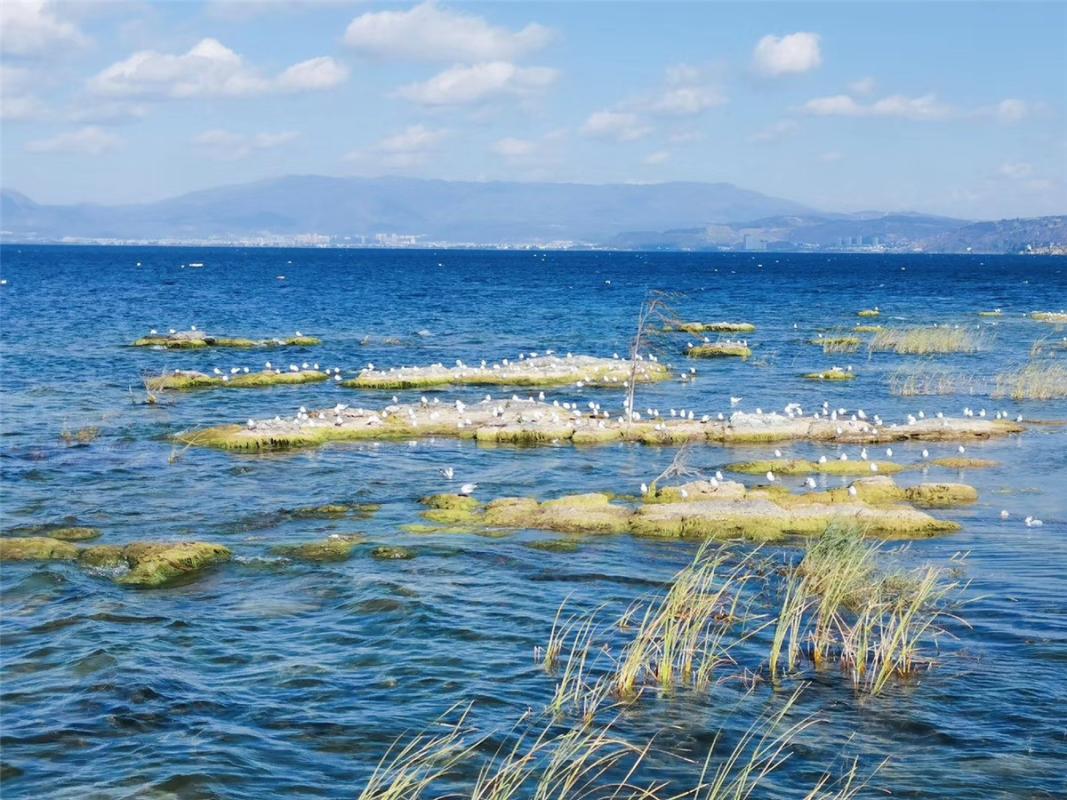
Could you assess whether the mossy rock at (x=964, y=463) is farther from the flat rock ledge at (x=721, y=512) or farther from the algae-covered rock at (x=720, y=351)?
the algae-covered rock at (x=720, y=351)

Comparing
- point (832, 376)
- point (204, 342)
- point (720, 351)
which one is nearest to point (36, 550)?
point (832, 376)

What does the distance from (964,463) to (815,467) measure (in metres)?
4.29

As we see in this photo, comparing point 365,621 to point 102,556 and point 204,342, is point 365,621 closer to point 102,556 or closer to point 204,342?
point 102,556

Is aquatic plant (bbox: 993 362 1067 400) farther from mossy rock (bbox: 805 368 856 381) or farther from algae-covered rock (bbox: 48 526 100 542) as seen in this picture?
algae-covered rock (bbox: 48 526 100 542)

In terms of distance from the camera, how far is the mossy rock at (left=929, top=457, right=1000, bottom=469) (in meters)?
30.1

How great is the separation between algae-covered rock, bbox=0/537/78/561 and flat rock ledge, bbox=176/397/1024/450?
1086 cm

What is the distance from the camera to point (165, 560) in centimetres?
2038

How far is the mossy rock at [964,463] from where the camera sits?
98.7ft

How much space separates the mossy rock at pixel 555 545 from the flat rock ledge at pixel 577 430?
11.0 metres

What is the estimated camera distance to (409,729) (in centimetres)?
1427

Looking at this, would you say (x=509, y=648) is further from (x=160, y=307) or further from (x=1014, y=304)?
(x=1014, y=304)

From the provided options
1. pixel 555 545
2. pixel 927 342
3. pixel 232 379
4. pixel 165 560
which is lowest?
pixel 555 545

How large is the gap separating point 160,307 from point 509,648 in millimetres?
76461

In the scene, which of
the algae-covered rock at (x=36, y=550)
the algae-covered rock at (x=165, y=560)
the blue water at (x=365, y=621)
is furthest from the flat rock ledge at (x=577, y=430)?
the algae-covered rock at (x=165, y=560)
